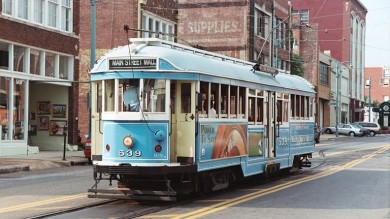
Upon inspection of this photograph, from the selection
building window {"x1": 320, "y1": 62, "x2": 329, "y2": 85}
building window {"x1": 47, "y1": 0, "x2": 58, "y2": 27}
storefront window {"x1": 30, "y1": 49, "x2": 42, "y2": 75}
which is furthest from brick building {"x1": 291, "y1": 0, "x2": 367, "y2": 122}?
storefront window {"x1": 30, "y1": 49, "x2": 42, "y2": 75}

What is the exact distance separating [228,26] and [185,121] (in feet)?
124

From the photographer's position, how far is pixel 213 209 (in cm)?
1124

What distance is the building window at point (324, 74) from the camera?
7306cm

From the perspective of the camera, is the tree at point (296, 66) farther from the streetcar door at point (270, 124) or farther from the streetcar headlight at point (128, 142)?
the streetcar headlight at point (128, 142)

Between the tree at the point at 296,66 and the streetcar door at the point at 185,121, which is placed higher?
the tree at the point at 296,66

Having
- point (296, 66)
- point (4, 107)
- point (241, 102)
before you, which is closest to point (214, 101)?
point (241, 102)

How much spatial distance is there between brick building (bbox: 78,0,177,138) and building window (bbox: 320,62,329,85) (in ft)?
123

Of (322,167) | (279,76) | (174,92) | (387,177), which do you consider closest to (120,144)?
(174,92)

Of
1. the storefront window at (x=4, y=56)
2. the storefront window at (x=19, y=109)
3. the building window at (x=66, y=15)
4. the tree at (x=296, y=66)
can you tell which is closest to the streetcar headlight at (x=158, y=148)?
the storefront window at (x=4, y=56)

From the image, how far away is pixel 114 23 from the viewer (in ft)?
124

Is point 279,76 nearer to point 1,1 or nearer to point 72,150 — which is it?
point 1,1

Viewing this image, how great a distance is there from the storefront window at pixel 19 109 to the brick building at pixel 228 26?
22.2m

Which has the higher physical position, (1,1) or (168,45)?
(1,1)

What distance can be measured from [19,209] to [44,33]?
18.4 metres
